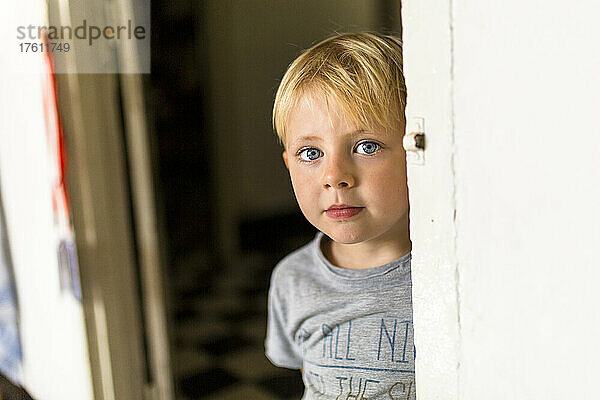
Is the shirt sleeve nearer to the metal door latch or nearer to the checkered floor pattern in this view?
the metal door latch

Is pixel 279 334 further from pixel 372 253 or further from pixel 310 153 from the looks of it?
pixel 310 153

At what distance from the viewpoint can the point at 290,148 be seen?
105 centimetres

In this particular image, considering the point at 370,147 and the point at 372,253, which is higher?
the point at 370,147

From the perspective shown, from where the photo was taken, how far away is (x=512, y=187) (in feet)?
1.93

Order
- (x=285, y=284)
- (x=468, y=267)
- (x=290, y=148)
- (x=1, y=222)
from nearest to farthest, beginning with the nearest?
(x=468, y=267)
(x=290, y=148)
(x=285, y=284)
(x=1, y=222)

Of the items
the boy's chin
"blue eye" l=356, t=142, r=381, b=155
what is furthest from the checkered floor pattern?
"blue eye" l=356, t=142, r=381, b=155

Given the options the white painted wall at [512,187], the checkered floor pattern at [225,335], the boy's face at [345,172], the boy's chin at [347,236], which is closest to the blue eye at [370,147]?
the boy's face at [345,172]

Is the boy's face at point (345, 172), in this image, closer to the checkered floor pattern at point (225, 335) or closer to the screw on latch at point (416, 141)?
the screw on latch at point (416, 141)

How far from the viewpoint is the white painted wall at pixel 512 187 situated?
1.77 ft

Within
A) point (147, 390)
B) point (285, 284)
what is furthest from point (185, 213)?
point (285, 284)

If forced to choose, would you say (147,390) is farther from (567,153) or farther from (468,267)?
(567,153)

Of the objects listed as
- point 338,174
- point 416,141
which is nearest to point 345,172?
point 338,174

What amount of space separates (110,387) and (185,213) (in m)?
2.56

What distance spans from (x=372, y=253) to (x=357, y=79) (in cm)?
31
